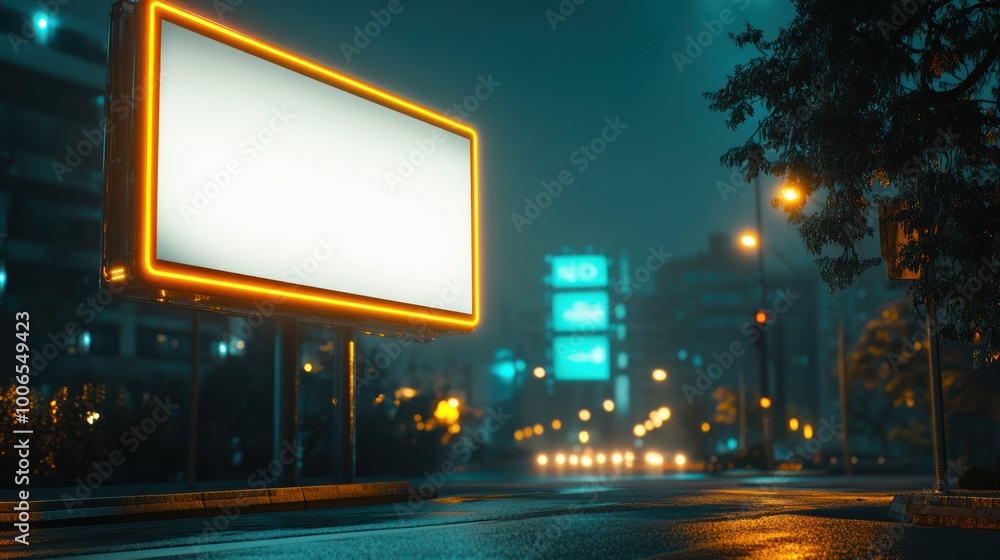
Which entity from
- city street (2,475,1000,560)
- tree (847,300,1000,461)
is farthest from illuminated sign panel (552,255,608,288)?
city street (2,475,1000,560)

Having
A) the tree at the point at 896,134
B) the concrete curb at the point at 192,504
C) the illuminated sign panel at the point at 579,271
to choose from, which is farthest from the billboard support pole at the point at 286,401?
the illuminated sign panel at the point at 579,271

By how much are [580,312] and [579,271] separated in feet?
21.0

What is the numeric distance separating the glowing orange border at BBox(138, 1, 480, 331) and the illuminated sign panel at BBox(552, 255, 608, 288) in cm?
10567

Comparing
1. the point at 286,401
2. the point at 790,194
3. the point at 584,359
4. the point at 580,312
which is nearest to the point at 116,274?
the point at 286,401

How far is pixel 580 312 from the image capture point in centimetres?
12175

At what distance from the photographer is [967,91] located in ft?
45.0

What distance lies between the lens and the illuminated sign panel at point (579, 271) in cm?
12481

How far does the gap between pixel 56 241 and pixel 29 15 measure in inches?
499

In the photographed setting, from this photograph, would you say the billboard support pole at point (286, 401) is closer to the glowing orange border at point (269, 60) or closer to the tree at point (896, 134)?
the glowing orange border at point (269, 60)

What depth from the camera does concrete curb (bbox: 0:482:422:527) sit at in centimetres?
→ 1238

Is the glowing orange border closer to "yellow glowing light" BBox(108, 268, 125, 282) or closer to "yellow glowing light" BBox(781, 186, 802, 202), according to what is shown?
"yellow glowing light" BBox(108, 268, 125, 282)

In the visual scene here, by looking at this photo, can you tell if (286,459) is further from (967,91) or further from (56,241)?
(56,241)

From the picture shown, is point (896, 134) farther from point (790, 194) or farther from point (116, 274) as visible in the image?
point (116, 274)

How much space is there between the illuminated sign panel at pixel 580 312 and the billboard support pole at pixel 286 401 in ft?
346
